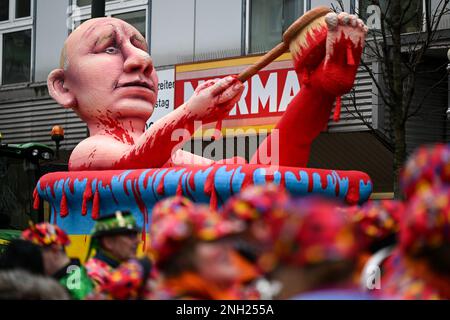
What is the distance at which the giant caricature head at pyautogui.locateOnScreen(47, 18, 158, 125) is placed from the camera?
6.05m

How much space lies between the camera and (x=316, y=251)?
71.3 inches

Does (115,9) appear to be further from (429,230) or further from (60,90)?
(429,230)

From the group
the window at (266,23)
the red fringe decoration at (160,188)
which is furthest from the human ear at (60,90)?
the window at (266,23)

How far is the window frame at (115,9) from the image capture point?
1447 centimetres

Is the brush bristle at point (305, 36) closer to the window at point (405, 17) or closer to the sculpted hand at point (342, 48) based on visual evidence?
the sculpted hand at point (342, 48)

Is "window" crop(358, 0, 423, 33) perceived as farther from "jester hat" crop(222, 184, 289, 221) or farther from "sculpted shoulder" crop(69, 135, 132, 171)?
"jester hat" crop(222, 184, 289, 221)

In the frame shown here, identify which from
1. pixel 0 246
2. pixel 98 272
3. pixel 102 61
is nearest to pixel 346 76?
pixel 102 61

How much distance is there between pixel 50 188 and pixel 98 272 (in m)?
2.68

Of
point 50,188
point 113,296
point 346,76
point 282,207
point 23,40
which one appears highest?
point 23,40

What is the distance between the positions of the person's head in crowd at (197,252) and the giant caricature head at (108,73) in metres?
4.01

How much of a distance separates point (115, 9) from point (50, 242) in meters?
11.7

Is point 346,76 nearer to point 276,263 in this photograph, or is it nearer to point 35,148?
point 276,263

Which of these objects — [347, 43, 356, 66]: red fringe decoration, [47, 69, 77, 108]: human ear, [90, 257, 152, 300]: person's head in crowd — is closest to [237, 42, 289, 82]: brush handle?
[347, 43, 356, 66]: red fringe decoration

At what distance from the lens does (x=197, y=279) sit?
2.08 metres
